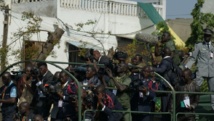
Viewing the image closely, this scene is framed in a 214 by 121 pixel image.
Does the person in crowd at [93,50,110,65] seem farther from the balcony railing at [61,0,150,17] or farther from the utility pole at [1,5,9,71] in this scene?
the balcony railing at [61,0,150,17]

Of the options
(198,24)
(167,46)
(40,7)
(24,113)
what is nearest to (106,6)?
(40,7)

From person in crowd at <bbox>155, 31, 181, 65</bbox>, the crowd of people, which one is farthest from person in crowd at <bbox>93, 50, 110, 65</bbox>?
person in crowd at <bbox>155, 31, 181, 65</bbox>

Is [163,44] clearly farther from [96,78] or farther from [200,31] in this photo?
[200,31]

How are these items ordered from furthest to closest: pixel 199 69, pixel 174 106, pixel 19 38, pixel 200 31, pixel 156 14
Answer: pixel 156 14 → pixel 200 31 → pixel 19 38 → pixel 199 69 → pixel 174 106

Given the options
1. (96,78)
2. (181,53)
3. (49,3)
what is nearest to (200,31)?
(49,3)

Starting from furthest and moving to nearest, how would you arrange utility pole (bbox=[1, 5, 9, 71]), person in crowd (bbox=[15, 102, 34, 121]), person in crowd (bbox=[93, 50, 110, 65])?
utility pole (bbox=[1, 5, 9, 71]) < person in crowd (bbox=[93, 50, 110, 65]) < person in crowd (bbox=[15, 102, 34, 121])

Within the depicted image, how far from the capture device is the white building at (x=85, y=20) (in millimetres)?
25281

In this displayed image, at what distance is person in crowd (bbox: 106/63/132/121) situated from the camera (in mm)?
14180

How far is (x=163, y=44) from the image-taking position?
15.6 metres

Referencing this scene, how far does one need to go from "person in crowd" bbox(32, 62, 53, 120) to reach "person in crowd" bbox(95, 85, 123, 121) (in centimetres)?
127

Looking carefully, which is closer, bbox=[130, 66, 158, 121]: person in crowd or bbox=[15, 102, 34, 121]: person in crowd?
bbox=[130, 66, 158, 121]: person in crowd

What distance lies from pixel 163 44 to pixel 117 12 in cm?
1243

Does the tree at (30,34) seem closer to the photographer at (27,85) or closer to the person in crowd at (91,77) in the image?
the photographer at (27,85)

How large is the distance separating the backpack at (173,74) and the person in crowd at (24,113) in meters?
2.59
